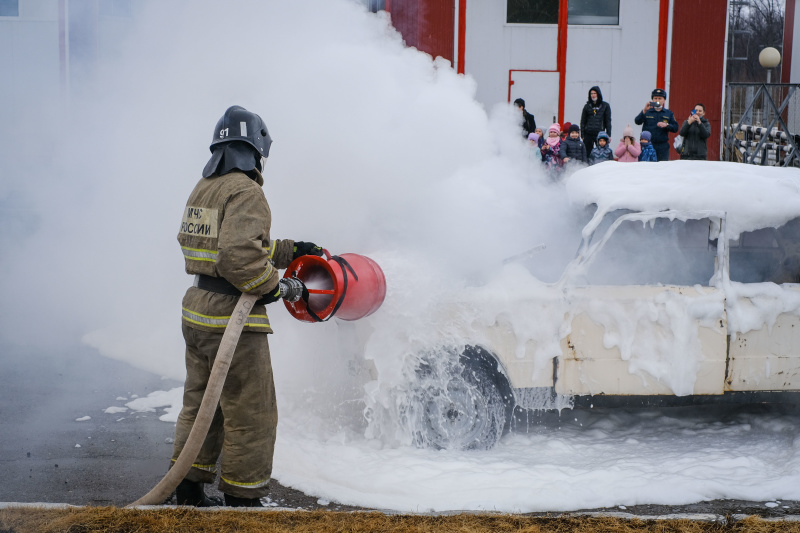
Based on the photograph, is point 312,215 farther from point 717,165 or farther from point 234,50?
point 717,165

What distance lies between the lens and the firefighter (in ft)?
12.7

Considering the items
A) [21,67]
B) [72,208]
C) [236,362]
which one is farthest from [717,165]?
[21,67]

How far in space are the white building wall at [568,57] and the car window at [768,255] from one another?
28.0 feet

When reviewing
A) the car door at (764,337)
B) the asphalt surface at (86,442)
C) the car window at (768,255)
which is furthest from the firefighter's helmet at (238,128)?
the car window at (768,255)

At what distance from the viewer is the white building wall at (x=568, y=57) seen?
553 inches

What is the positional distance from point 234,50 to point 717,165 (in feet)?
13.7

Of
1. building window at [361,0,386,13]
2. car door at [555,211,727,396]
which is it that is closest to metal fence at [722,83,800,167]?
building window at [361,0,386,13]

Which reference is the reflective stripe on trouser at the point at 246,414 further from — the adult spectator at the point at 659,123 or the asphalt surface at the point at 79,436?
the adult spectator at the point at 659,123

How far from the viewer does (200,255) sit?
402 centimetres

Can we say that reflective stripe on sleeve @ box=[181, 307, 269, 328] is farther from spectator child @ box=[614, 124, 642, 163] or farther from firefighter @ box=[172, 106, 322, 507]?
spectator child @ box=[614, 124, 642, 163]

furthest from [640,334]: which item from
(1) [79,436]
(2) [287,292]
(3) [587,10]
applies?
(3) [587,10]

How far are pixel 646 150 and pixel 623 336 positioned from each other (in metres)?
5.77

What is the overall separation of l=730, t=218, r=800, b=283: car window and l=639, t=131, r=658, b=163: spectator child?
4.60 metres

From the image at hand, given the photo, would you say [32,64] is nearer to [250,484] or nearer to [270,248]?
[270,248]
